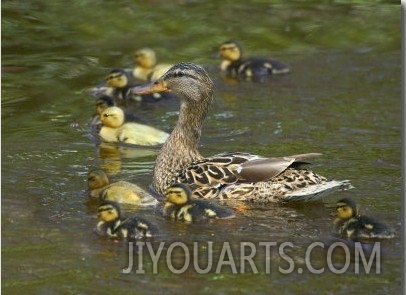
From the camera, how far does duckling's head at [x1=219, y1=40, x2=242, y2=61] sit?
10797mm

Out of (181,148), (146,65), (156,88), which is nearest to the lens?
(181,148)

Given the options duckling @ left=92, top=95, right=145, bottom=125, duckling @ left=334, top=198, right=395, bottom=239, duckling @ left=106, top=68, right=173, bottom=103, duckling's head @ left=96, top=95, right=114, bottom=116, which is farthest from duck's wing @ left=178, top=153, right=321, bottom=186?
duckling @ left=106, top=68, right=173, bottom=103

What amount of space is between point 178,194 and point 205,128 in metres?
2.24

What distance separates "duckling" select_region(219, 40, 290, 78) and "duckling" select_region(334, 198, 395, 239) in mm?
4047

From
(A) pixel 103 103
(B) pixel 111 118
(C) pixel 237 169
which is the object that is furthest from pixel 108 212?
(A) pixel 103 103

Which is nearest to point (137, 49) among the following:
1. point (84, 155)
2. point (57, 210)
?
point (84, 155)

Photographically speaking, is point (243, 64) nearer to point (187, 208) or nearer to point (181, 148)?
point (181, 148)

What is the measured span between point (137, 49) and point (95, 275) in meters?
5.54

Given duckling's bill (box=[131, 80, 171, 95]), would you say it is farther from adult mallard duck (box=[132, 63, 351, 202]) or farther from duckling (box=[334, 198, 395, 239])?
duckling (box=[334, 198, 395, 239])

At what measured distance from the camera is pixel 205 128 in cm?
909

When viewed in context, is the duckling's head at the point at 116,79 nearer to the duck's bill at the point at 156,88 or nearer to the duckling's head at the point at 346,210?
the duck's bill at the point at 156,88

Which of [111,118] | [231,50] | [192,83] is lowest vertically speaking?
[111,118]

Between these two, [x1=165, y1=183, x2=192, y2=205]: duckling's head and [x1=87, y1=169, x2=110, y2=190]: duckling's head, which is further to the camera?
[x1=87, y1=169, x2=110, y2=190]: duckling's head

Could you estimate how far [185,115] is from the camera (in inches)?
306
